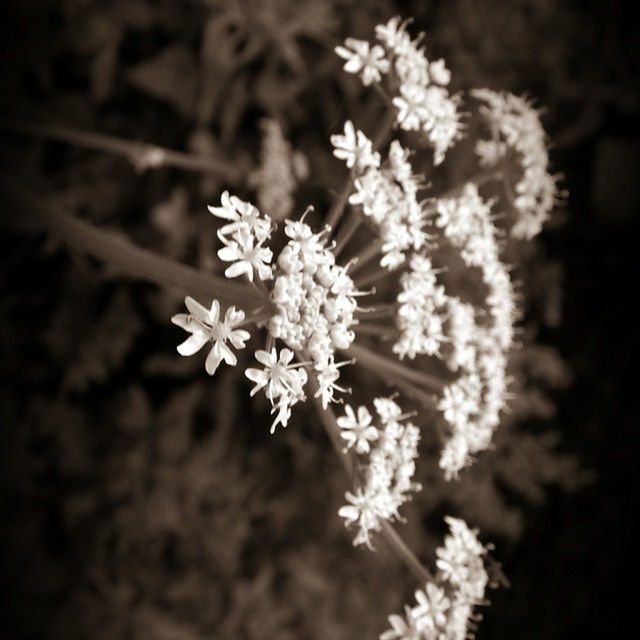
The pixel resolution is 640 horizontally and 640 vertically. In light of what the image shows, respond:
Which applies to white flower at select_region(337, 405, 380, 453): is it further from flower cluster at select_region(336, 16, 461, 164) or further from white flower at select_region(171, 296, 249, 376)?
flower cluster at select_region(336, 16, 461, 164)

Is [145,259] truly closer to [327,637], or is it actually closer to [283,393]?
[283,393]

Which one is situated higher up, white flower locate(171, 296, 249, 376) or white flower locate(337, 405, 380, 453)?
white flower locate(337, 405, 380, 453)

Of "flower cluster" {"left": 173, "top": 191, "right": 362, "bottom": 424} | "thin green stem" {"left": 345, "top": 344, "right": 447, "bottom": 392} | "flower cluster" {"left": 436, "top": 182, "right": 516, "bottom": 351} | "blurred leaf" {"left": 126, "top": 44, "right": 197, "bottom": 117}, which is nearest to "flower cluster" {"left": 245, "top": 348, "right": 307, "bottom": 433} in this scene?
"flower cluster" {"left": 173, "top": 191, "right": 362, "bottom": 424}

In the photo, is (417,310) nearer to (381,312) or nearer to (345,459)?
(381,312)

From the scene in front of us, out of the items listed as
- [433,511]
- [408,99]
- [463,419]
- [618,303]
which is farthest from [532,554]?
[408,99]

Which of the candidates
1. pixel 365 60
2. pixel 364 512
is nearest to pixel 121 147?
pixel 365 60

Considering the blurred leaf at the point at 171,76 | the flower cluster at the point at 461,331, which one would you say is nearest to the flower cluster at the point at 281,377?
the flower cluster at the point at 461,331
